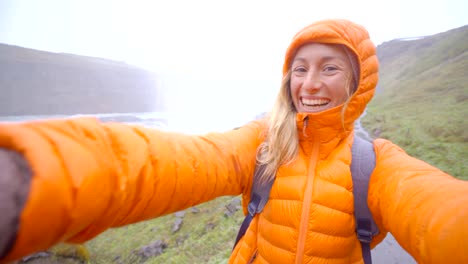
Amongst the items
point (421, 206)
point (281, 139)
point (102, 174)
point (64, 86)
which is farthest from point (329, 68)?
point (64, 86)

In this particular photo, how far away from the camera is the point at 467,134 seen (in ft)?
38.1

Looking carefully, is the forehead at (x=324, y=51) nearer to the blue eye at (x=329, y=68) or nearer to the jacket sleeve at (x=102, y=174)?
the blue eye at (x=329, y=68)

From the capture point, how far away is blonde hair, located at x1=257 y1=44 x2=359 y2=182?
1731 mm

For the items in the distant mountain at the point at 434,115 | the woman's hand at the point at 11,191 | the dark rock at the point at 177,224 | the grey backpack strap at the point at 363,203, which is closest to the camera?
the woman's hand at the point at 11,191

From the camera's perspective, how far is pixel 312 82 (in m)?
1.78

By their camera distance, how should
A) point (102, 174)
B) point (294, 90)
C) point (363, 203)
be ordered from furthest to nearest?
1. point (294, 90)
2. point (363, 203)
3. point (102, 174)

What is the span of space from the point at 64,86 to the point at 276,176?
107m

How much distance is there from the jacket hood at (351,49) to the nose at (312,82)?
0.75 feet

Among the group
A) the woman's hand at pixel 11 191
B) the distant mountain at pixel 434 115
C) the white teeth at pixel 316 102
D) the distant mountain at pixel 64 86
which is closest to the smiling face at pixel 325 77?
the white teeth at pixel 316 102

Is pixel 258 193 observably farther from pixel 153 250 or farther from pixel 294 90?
pixel 153 250

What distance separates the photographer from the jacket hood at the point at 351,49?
1.72 meters

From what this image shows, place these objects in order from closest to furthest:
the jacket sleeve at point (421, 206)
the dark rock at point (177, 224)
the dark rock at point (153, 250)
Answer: the jacket sleeve at point (421, 206) < the dark rock at point (153, 250) < the dark rock at point (177, 224)

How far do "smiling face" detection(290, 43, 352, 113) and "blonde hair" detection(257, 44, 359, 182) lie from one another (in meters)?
0.05

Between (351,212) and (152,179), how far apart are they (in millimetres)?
1340
